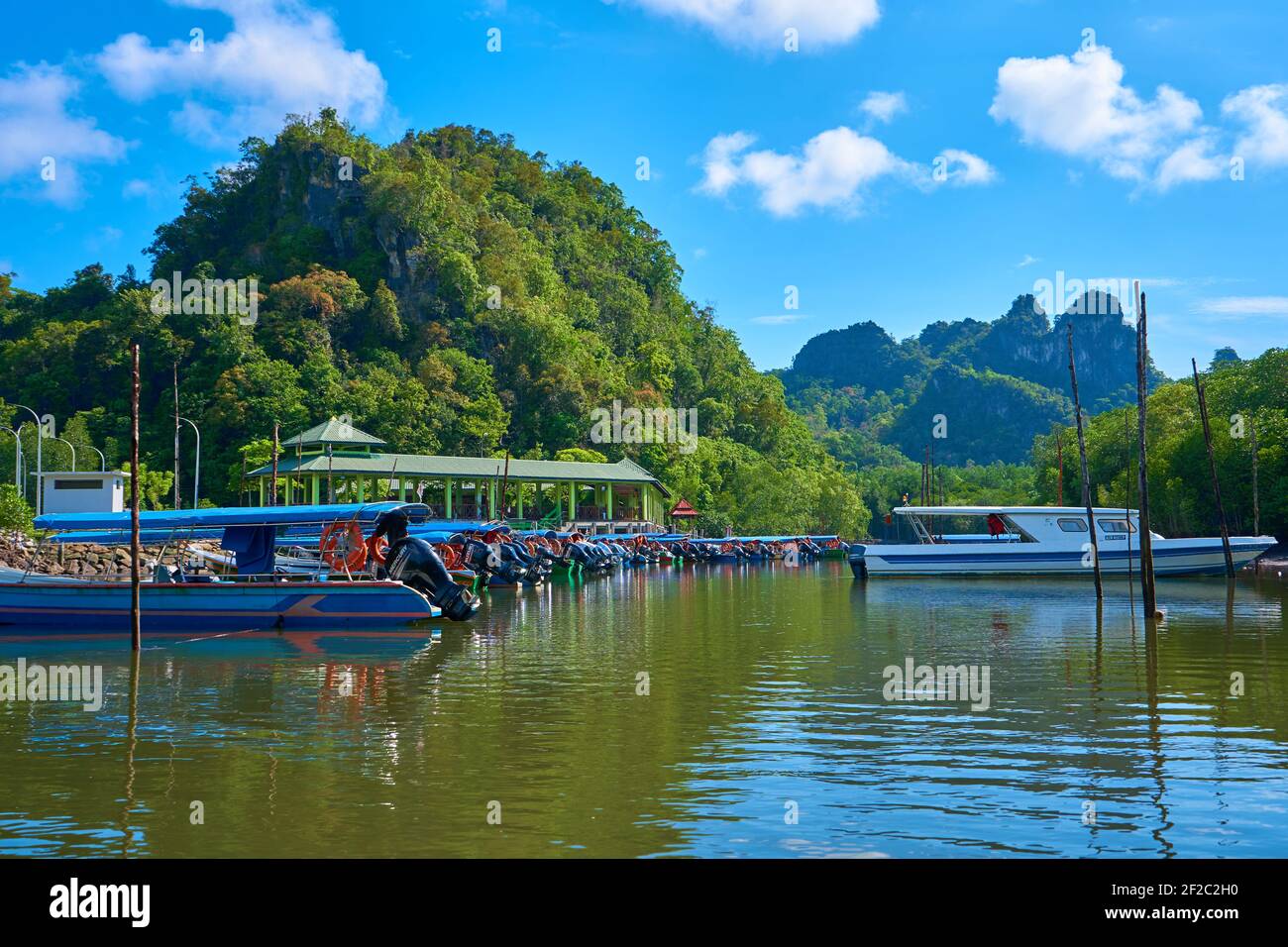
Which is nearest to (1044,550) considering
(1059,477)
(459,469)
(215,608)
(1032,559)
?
(1032,559)

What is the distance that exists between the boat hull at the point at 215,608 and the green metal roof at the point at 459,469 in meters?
34.3

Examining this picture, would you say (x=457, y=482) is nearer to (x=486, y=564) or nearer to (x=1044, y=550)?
(x=486, y=564)

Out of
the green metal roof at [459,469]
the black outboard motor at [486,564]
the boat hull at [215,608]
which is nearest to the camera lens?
the boat hull at [215,608]

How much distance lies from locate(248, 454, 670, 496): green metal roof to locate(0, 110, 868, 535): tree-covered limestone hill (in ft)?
39.7

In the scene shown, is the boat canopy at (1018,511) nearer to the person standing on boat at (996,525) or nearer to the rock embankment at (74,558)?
the person standing on boat at (996,525)

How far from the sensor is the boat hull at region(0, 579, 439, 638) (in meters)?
30.3

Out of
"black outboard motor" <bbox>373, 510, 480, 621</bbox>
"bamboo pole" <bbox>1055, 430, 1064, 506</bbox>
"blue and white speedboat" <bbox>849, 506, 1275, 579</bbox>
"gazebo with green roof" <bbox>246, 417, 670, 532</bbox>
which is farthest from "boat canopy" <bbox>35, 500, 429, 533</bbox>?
"bamboo pole" <bbox>1055, 430, 1064, 506</bbox>

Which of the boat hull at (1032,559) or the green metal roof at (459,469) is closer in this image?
the boat hull at (1032,559)

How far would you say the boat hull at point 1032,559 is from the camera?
5338 centimetres

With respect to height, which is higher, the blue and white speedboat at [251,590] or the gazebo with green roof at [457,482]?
the gazebo with green roof at [457,482]

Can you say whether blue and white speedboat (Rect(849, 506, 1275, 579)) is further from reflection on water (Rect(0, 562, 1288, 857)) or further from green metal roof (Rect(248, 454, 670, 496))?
green metal roof (Rect(248, 454, 670, 496))

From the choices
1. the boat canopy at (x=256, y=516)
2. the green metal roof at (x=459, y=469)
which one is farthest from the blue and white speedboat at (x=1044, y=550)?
the boat canopy at (x=256, y=516)

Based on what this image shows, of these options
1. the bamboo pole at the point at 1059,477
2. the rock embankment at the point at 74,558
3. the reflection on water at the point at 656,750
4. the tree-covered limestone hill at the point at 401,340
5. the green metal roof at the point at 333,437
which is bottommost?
the reflection on water at the point at 656,750
